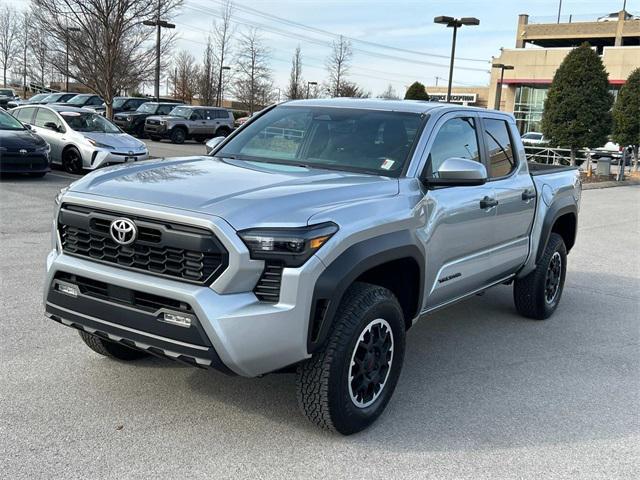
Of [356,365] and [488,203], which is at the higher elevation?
[488,203]

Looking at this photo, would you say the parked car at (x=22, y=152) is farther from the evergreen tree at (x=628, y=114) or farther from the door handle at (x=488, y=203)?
the evergreen tree at (x=628, y=114)

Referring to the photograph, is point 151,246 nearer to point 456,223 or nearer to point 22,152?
point 456,223

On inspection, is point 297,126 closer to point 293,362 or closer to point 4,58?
point 293,362

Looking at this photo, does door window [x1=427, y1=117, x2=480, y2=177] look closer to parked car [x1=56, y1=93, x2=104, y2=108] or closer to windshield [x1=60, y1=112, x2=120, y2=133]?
windshield [x1=60, y1=112, x2=120, y2=133]

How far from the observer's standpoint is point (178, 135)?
1092 inches

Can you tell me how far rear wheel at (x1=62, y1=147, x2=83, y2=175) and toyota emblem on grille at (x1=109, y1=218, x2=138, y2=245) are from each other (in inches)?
474

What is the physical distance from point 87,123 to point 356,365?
43.5 ft

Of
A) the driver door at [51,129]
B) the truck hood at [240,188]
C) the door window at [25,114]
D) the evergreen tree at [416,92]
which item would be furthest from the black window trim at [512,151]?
the evergreen tree at [416,92]

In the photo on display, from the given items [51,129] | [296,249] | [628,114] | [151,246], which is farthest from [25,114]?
[628,114]

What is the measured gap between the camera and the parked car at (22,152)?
41.9 feet

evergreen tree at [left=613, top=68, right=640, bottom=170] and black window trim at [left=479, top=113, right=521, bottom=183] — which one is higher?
evergreen tree at [left=613, top=68, right=640, bottom=170]

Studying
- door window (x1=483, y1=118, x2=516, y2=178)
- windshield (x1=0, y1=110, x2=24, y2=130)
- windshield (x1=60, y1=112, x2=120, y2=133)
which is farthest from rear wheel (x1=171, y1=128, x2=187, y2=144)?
door window (x1=483, y1=118, x2=516, y2=178)

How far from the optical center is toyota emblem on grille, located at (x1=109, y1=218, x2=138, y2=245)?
3318 millimetres

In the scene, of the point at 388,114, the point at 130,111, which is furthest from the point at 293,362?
the point at 130,111
